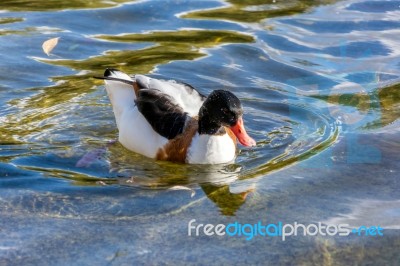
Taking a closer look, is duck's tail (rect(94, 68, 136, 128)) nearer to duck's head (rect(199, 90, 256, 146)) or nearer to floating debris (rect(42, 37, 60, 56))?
duck's head (rect(199, 90, 256, 146))

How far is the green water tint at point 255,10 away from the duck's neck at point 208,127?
12.9 feet

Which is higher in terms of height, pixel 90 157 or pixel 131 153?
pixel 90 157

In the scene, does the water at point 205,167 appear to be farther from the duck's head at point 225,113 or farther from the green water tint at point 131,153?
the duck's head at point 225,113

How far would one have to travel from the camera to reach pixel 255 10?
11.7 metres

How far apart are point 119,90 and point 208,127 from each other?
3.54 ft

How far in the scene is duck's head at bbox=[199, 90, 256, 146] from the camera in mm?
Answer: 7344

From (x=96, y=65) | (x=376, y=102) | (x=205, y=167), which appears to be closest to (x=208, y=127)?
(x=205, y=167)

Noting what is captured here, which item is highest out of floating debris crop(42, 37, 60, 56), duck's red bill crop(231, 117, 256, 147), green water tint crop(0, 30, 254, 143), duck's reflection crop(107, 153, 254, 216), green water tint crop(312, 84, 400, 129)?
floating debris crop(42, 37, 60, 56)

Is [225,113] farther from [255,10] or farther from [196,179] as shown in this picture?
[255,10]

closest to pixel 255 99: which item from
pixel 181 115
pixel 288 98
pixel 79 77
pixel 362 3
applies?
pixel 288 98

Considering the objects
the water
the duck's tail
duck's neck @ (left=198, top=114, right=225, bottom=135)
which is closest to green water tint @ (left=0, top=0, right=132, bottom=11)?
the water

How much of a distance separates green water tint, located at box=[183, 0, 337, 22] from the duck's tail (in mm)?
3427

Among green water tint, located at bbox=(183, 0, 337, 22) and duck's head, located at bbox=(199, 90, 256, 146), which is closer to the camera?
duck's head, located at bbox=(199, 90, 256, 146)

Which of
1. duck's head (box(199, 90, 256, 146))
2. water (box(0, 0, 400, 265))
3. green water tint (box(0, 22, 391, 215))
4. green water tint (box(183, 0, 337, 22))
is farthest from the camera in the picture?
green water tint (box(183, 0, 337, 22))
